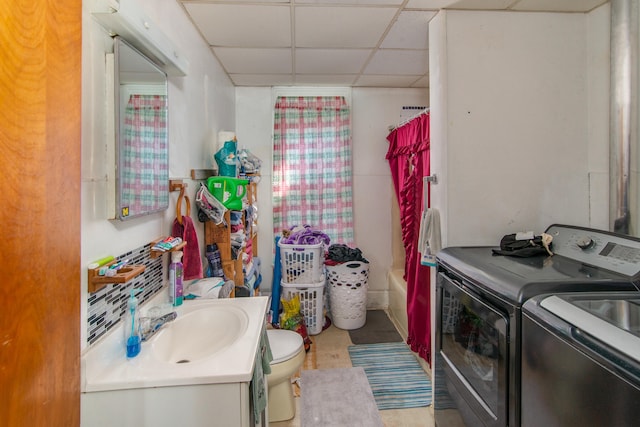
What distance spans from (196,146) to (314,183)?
1477 millimetres

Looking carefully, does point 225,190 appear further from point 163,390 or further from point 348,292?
point 348,292

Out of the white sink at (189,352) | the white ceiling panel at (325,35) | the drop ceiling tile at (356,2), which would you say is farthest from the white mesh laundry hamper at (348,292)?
the drop ceiling tile at (356,2)

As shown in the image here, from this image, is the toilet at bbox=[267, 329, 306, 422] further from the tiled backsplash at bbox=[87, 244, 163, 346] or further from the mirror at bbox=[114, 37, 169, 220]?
the mirror at bbox=[114, 37, 169, 220]

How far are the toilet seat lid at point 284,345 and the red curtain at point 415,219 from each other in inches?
39.1

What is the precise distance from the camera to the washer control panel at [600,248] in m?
1.17

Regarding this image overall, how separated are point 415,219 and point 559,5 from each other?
1.54 m

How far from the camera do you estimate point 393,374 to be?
2332mm

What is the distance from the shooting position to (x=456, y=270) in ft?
4.72

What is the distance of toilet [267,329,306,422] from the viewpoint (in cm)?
175

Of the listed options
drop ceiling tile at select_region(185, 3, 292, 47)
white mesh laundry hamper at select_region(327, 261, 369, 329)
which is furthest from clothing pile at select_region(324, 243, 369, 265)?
drop ceiling tile at select_region(185, 3, 292, 47)

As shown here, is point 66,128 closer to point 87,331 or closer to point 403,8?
point 87,331

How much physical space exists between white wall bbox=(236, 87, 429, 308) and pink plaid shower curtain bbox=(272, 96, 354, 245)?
100 mm

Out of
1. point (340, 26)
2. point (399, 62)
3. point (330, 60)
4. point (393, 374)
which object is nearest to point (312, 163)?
point (330, 60)

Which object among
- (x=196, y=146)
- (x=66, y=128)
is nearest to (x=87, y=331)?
(x=66, y=128)
